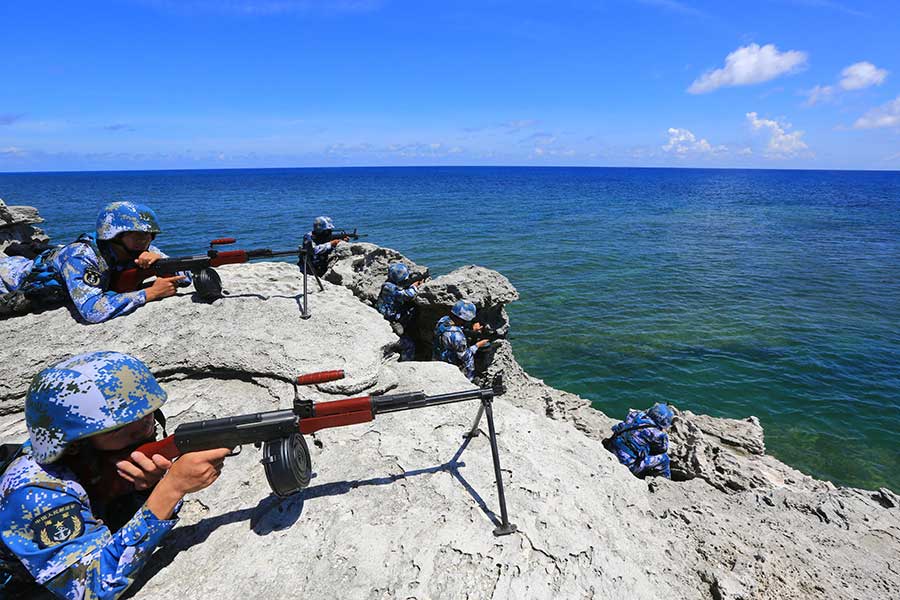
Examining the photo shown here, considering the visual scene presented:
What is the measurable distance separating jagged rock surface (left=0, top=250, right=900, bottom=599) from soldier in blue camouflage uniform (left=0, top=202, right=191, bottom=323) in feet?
0.82

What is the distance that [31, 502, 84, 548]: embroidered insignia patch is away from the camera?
104 inches

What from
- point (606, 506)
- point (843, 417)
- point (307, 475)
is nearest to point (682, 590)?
point (606, 506)

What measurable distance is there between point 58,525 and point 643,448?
7.27 metres

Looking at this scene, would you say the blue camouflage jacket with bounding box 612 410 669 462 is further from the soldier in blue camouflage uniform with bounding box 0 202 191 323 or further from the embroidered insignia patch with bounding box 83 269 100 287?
the embroidered insignia patch with bounding box 83 269 100 287

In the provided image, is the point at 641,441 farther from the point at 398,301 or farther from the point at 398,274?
the point at 398,274

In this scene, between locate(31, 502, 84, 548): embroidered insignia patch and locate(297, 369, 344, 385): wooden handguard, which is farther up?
locate(297, 369, 344, 385): wooden handguard

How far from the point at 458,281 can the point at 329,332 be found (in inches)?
206

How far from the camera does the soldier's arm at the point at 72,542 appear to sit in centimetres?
262

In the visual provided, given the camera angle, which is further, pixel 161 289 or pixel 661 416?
pixel 661 416

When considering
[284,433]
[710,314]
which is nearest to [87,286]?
[284,433]

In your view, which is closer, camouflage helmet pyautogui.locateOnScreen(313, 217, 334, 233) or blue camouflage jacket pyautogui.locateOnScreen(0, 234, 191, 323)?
blue camouflage jacket pyautogui.locateOnScreen(0, 234, 191, 323)

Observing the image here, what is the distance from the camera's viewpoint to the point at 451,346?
369 inches

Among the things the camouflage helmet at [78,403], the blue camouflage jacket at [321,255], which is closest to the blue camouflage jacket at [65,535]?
the camouflage helmet at [78,403]

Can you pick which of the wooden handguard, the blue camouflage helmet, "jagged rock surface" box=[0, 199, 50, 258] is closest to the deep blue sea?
the blue camouflage helmet
